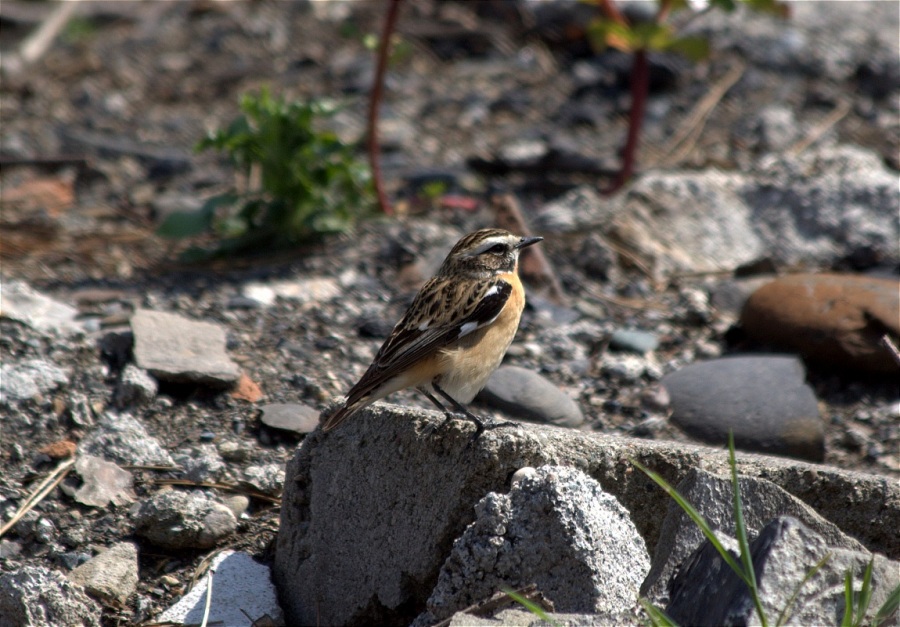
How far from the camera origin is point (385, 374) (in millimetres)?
4641

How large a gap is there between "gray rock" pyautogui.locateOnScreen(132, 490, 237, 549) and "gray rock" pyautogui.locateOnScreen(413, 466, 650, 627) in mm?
1298

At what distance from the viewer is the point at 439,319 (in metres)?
5.13

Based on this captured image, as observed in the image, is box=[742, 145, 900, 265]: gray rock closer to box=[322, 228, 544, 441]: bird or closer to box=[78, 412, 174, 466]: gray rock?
box=[322, 228, 544, 441]: bird

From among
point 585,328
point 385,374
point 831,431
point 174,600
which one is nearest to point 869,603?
point 385,374

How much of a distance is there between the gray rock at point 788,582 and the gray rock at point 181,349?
325cm

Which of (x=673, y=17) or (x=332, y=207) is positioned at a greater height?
(x=673, y=17)

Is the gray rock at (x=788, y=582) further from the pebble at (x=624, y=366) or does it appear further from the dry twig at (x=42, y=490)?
the pebble at (x=624, y=366)

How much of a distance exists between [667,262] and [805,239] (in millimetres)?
1025

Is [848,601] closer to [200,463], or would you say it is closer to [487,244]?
[487,244]

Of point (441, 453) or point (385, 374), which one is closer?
point (441, 453)

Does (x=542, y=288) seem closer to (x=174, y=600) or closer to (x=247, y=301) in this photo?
(x=247, y=301)

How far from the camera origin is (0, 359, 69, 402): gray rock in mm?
5547

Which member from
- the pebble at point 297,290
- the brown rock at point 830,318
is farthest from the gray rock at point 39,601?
the brown rock at point 830,318

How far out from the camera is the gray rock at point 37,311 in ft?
20.1
